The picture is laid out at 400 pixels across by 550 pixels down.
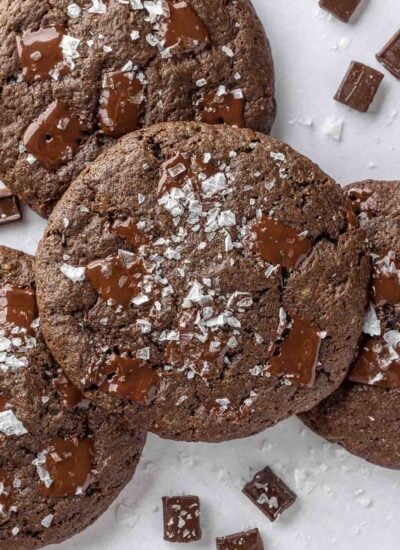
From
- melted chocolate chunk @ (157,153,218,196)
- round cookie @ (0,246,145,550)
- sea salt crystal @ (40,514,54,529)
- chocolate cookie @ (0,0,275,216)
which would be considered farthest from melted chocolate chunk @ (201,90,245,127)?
sea salt crystal @ (40,514,54,529)

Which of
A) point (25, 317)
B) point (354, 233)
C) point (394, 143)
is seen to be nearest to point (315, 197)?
point (354, 233)

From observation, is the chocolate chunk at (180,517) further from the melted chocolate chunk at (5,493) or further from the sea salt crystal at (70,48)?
the sea salt crystal at (70,48)

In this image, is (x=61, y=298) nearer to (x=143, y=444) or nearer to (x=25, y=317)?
(x=25, y=317)

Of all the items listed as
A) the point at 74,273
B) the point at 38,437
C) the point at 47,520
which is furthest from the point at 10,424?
the point at 74,273

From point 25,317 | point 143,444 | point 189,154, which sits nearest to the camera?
point 189,154

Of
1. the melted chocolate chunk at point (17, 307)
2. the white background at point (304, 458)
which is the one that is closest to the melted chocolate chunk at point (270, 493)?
the white background at point (304, 458)

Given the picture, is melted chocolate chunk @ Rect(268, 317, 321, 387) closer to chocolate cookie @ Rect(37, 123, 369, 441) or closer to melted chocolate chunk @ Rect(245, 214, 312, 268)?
chocolate cookie @ Rect(37, 123, 369, 441)
